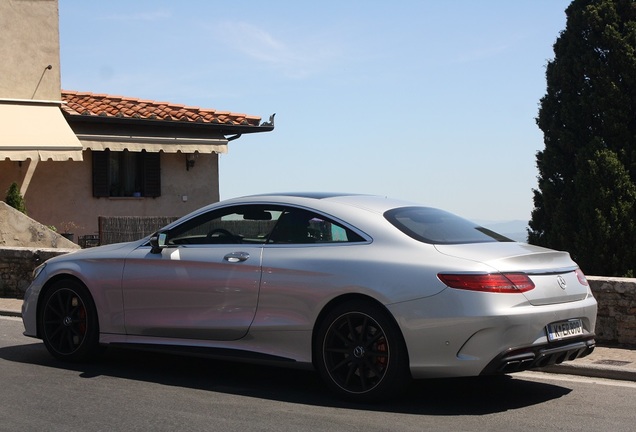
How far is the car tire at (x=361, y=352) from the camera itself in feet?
23.4

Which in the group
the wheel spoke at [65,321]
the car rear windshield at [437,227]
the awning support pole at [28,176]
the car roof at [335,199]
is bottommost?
the wheel spoke at [65,321]

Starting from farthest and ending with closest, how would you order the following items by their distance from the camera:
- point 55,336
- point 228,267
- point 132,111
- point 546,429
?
point 132,111, point 55,336, point 228,267, point 546,429

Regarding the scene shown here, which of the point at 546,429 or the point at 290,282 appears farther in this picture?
the point at 290,282

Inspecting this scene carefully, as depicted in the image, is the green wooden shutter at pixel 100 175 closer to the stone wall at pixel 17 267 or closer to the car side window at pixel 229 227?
the stone wall at pixel 17 267

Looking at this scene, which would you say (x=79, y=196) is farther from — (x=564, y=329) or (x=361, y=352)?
(x=564, y=329)

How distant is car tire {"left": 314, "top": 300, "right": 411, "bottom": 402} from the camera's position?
7.12m

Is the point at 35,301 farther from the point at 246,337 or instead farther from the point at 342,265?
the point at 342,265

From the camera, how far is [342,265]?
7.43 meters

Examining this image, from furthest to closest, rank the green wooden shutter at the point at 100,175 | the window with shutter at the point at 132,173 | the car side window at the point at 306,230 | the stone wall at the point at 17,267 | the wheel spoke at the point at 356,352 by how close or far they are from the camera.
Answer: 1. the window with shutter at the point at 132,173
2. the green wooden shutter at the point at 100,175
3. the stone wall at the point at 17,267
4. the car side window at the point at 306,230
5. the wheel spoke at the point at 356,352

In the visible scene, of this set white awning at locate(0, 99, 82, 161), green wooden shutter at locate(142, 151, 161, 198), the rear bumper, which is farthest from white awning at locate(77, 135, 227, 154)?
the rear bumper

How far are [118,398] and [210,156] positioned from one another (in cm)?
1932

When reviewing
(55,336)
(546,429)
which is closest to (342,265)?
(546,429)

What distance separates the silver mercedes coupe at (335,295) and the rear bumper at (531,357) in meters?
0.01

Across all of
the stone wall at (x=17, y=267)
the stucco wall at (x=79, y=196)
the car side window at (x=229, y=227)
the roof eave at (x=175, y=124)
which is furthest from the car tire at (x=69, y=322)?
the roof eave at (x=175, y=124)
